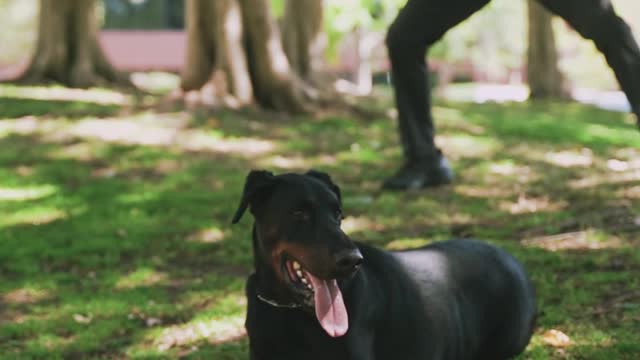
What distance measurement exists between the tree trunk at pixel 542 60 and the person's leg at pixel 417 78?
1451 centimetres

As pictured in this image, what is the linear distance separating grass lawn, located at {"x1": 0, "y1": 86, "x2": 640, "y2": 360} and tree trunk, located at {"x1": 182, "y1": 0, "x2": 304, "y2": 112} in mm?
554

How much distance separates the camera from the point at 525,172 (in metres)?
10.7

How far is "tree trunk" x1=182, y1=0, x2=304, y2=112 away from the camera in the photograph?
13773 millimetres

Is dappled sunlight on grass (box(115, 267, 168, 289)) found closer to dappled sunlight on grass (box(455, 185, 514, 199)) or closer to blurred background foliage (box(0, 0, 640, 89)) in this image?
dappled sunlight on grass (box(455, 185, 514, 199))

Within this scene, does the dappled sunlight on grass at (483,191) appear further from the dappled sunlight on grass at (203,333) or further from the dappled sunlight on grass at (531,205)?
the dappled sunlight on grass at (203,333)

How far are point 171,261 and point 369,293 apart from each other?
3.50m

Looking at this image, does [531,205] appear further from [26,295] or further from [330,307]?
[330,307]

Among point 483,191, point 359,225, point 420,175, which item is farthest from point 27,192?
point 483,191

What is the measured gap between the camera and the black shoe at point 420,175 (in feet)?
29.9

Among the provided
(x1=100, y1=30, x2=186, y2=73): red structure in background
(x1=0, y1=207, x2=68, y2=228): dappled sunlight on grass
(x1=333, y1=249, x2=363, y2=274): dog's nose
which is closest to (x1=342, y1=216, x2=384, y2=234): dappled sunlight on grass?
(x1=0, y1=207, x2=68, y2=228): dappled sunlight on grass

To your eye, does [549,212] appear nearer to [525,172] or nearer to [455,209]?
[455,209]

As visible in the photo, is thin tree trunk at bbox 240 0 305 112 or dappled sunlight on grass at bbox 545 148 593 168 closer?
dappled sunlight on grass at bbox 545 148 593 168

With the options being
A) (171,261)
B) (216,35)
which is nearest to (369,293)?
(171,261)

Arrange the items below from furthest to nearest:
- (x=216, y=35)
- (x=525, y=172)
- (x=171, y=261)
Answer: (x=216, y=35) → (x=525, y=172) → (x=171, y=261)
